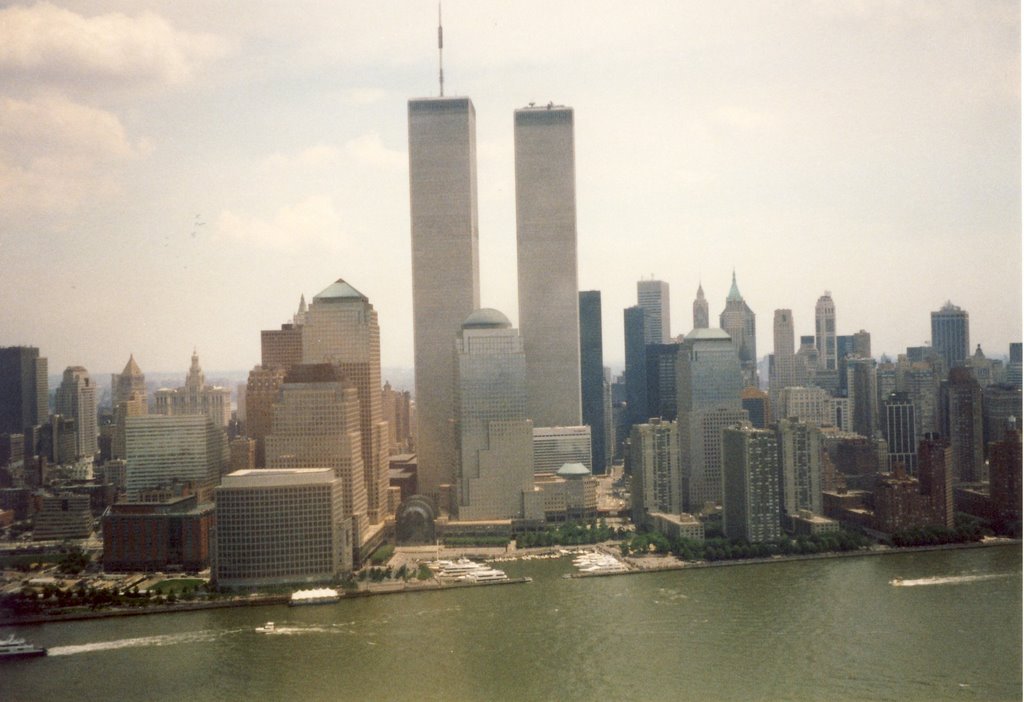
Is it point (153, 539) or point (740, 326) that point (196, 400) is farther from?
point (740, 326)

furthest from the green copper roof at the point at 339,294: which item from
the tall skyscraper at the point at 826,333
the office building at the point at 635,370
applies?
the office building at the point at 635,370

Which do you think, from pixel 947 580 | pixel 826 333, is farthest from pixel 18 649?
pixel 826 333

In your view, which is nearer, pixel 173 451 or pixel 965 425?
pixel 173 451

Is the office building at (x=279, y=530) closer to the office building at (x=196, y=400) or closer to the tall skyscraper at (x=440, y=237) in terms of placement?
the office building at (x=196, y=400)

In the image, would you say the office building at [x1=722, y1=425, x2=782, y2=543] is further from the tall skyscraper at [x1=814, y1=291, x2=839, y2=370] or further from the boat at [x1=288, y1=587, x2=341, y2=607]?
the boat at [x1=288, y1=587, x2=341, y2=607]

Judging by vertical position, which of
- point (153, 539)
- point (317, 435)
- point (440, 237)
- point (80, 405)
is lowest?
point (153, 539)
